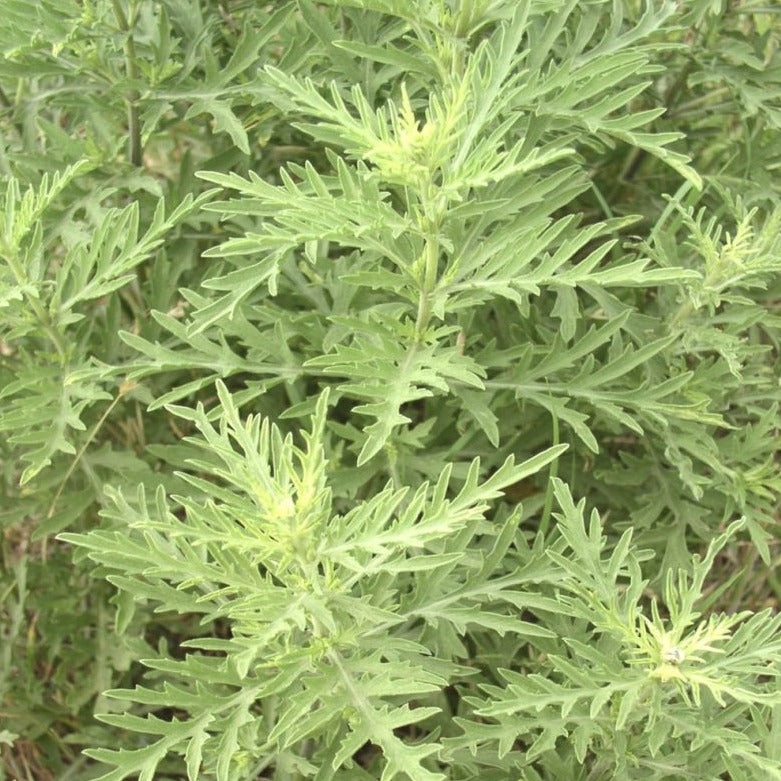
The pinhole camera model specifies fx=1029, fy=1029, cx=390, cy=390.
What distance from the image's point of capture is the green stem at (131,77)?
2.87 meters

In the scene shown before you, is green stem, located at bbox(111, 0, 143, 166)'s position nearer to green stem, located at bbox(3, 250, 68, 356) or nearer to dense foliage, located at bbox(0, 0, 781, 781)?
dense foliage, located at bbox(0, 0, 781, 781)

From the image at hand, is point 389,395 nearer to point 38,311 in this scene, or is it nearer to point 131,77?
point 38,311

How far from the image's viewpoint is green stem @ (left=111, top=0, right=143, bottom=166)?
2869mm

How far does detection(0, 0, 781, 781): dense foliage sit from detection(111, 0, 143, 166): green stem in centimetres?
1

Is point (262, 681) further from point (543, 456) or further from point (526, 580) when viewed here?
point (543, 456)

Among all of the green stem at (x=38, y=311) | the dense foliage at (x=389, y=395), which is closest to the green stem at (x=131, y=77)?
the dense foliage at (x=389, y=395)

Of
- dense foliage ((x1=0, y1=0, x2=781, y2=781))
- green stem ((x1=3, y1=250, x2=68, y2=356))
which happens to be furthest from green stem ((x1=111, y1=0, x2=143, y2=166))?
green stem ((x1=3, y1=250, x2=68, y2=356))

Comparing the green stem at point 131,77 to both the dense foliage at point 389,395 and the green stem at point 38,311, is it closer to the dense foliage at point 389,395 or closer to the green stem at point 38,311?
the dense foliage at point 389,395

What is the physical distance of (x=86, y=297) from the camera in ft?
9.04

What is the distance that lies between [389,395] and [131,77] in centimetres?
134

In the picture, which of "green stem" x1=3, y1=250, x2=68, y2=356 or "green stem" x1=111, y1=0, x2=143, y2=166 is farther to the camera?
"green stem" x1=111, y1=0, x2=143, y2=166

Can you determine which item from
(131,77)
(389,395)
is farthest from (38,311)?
(389,395)

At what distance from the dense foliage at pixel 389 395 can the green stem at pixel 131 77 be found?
0.01 m

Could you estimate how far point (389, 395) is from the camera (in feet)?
7.77
